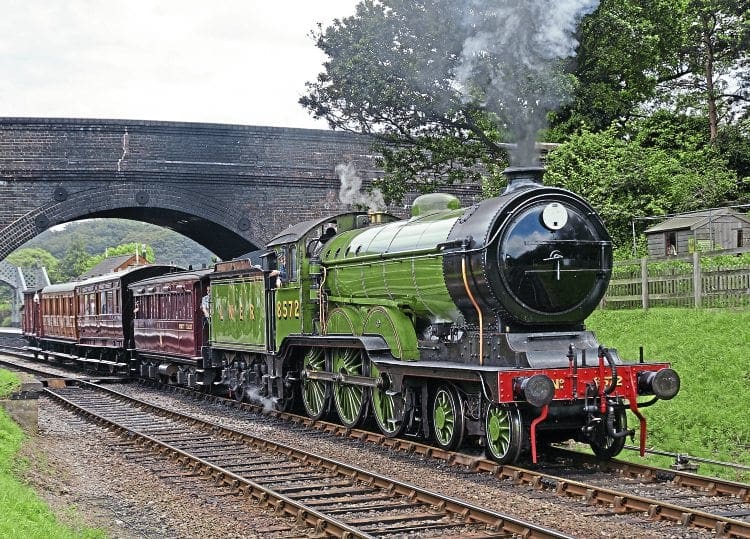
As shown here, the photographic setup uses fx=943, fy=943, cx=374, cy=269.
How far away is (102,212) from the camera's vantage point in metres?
27.6

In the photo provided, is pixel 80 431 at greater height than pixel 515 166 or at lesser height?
lesser

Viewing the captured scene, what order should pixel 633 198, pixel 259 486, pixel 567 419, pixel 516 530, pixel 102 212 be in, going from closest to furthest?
pixel 516 530, pixel 259 486, pixel 567 419, pixel 633 198, pixel 102 212

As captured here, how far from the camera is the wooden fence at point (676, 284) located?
1623cm

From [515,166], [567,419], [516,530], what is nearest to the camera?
[516,530]

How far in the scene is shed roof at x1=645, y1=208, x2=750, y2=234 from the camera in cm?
2138

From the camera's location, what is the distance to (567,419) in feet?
32.9

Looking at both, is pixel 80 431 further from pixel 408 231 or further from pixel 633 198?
pixel 633 198

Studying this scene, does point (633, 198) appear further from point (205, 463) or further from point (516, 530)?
point (516, 530)

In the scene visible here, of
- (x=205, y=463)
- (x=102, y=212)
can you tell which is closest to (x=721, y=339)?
(x=205, y=463)

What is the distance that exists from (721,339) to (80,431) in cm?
1006

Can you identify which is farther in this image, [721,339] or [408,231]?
[721,339]

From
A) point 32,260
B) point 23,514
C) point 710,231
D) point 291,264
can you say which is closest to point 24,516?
point 23,514

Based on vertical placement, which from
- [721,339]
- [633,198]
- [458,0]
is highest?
[458,0]

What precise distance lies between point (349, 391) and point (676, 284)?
7.70 m
